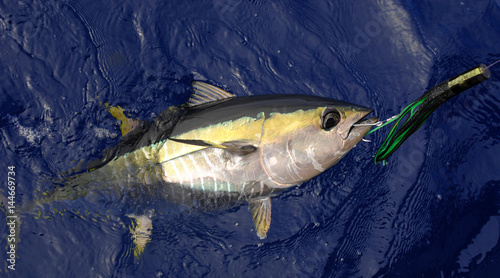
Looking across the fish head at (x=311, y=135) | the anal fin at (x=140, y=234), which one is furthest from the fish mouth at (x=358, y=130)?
the anal fin at (x=140, y=234)

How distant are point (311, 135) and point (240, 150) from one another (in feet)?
1.85

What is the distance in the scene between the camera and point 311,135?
295cm

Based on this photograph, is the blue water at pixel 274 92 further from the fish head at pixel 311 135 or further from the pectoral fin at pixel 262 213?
the fish head at pixel 311 135

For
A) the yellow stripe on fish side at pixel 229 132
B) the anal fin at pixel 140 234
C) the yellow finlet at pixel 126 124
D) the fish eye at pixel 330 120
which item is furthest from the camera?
the anal fin at pixel 140 234

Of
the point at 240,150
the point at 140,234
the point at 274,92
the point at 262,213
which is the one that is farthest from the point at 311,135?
the point at 140,234

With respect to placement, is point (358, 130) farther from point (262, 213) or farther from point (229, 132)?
point (262, 213)

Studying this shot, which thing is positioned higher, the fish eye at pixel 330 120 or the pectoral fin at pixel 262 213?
the fish eye at pixel 330 120

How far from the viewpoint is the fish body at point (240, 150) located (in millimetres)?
2949

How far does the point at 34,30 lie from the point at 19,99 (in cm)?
76

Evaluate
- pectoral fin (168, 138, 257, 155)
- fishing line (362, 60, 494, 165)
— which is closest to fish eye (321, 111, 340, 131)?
fishing line (362, 60, 494, 165)

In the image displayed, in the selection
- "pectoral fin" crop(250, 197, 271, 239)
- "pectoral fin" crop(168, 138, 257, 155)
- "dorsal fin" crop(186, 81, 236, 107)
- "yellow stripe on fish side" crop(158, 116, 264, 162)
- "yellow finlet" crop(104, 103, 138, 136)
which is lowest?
"pectoral fin" crop(250, 197, 271, 239)

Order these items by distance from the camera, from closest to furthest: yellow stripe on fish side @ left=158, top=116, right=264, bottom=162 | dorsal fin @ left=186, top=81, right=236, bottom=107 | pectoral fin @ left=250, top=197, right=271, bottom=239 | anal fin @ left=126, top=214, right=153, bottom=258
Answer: yellow stripe on fish side @ left=158, top=116, right=264, bottom=162 < dorsal fin @ left=186, top=81, right=236, bottom=107 < pectoral fin @ left=250, top=197, right=271, bottom=239 < anal fin @ left=126, top=214, right=153, bottom=258

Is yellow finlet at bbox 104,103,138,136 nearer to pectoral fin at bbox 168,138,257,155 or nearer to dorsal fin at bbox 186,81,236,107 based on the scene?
dorsal fin at bbox 186,81,236,107

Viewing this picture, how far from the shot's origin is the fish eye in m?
2.87
